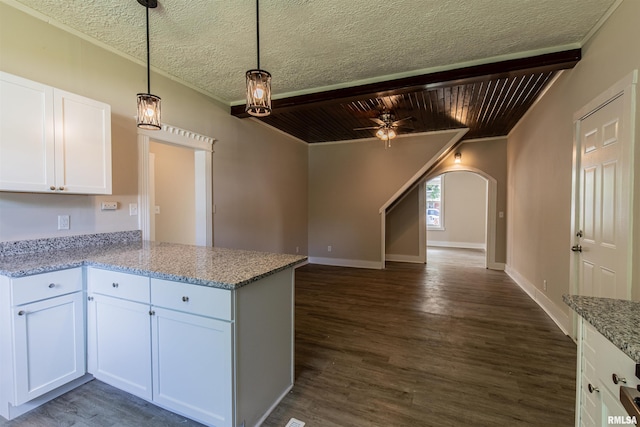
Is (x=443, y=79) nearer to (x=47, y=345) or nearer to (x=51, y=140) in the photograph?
(x=51, y=140)

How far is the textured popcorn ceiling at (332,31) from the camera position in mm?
2068

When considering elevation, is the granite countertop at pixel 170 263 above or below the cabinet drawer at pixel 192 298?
above

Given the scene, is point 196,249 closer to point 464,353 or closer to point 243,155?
point 243,155

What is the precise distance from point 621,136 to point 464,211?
7.61 metres

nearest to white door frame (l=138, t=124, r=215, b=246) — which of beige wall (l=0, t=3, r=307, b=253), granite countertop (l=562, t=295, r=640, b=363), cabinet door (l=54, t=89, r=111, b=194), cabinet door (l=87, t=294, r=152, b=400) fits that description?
beige wall (l=0, t=3, r=307, b=253)

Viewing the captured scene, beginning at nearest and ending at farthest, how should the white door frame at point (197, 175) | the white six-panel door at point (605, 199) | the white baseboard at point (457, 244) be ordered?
the white six-panel door at point (605, 199)
the white door frame at point (197, 175)
the white baseboard at point (457, 244)

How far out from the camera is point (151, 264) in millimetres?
1772

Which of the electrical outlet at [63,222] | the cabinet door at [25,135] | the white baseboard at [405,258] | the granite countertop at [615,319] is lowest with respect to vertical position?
the white baseboard at [405,258]

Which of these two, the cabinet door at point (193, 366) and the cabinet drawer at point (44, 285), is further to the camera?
the cabinet drawer at point (44, 285)

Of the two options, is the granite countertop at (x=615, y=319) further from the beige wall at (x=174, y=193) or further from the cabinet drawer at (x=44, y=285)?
the beige wall at (x=174, y=193)

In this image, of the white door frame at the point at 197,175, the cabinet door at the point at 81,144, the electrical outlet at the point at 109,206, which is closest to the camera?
the cabinet door at the point at 81,144

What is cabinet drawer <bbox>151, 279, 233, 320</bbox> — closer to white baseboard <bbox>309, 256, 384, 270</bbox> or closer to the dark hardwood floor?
the dark hardwood floor

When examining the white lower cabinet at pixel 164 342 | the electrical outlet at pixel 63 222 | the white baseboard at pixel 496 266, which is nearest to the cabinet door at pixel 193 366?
the white lower cabinet at pixel 164 342

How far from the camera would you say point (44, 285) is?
175 centimetres
